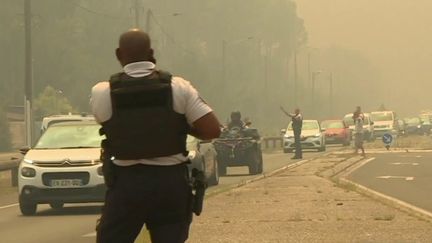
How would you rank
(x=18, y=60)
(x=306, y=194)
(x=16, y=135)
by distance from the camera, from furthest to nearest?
(x=18, y=60), (x=16, y=135), (x=306, y=194)

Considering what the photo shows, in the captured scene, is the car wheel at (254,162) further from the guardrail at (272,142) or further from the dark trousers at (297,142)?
the guardrail at (272,142)

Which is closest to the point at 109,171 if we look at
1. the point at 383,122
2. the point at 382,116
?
the point at 383,122

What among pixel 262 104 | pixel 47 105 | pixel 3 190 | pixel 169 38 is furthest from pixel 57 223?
pixel 169 38

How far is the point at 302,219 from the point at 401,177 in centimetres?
1248

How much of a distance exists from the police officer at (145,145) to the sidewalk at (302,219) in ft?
19.6

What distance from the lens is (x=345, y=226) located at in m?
12.8

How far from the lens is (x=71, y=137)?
18453 millimetres

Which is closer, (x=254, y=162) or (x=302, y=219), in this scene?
(x=302, y=219)

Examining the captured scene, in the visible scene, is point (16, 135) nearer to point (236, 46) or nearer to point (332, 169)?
point (332, 169)

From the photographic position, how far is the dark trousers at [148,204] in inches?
221

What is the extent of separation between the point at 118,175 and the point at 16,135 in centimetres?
7384

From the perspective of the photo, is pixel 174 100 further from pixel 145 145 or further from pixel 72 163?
pixel 72 163

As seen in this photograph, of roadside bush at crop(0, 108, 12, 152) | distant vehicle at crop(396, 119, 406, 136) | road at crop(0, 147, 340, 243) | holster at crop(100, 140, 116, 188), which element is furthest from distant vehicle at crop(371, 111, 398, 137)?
holster at crop(100, 140, 116, 188)

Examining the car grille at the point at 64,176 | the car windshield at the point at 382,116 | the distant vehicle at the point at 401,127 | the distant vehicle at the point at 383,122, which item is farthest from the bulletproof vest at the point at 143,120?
the distant vehicle at the point at 401,127
